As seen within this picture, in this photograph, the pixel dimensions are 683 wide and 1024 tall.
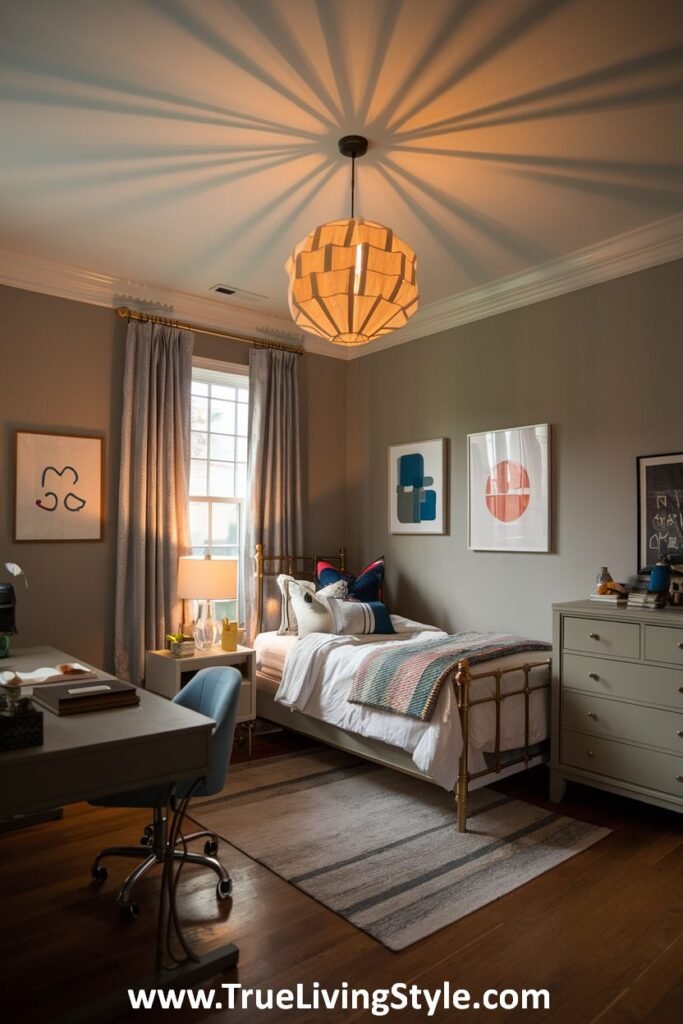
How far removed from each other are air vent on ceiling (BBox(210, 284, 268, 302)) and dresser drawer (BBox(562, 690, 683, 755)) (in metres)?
3.21

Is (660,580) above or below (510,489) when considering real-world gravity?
below

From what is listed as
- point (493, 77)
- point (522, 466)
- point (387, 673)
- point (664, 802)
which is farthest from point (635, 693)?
point (493, 77)

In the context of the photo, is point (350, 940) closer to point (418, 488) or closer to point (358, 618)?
point (358, 618)

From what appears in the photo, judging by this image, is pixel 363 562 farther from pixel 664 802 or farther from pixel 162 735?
pixel 162 735

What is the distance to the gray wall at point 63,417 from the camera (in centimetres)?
408

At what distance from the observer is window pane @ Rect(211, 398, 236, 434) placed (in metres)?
5.08

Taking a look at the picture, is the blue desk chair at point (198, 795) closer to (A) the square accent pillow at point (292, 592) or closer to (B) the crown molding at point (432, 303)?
(A) the square accent pillow at point (292, 592)

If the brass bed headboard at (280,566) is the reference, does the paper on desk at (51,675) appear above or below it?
below

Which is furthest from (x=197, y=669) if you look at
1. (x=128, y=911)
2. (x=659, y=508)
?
(x=659, y=508)

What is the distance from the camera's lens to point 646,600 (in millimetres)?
3350

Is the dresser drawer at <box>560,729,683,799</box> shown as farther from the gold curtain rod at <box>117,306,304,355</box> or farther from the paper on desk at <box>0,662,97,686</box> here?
the gold curtain rod at <box>117,306,304,355</box>

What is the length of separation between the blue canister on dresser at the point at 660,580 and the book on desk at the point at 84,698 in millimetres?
2448

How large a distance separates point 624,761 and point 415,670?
A: 1048 mm

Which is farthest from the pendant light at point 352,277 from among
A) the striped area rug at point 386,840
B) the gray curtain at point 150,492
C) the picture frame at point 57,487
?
the striped area rug at point 386,840
